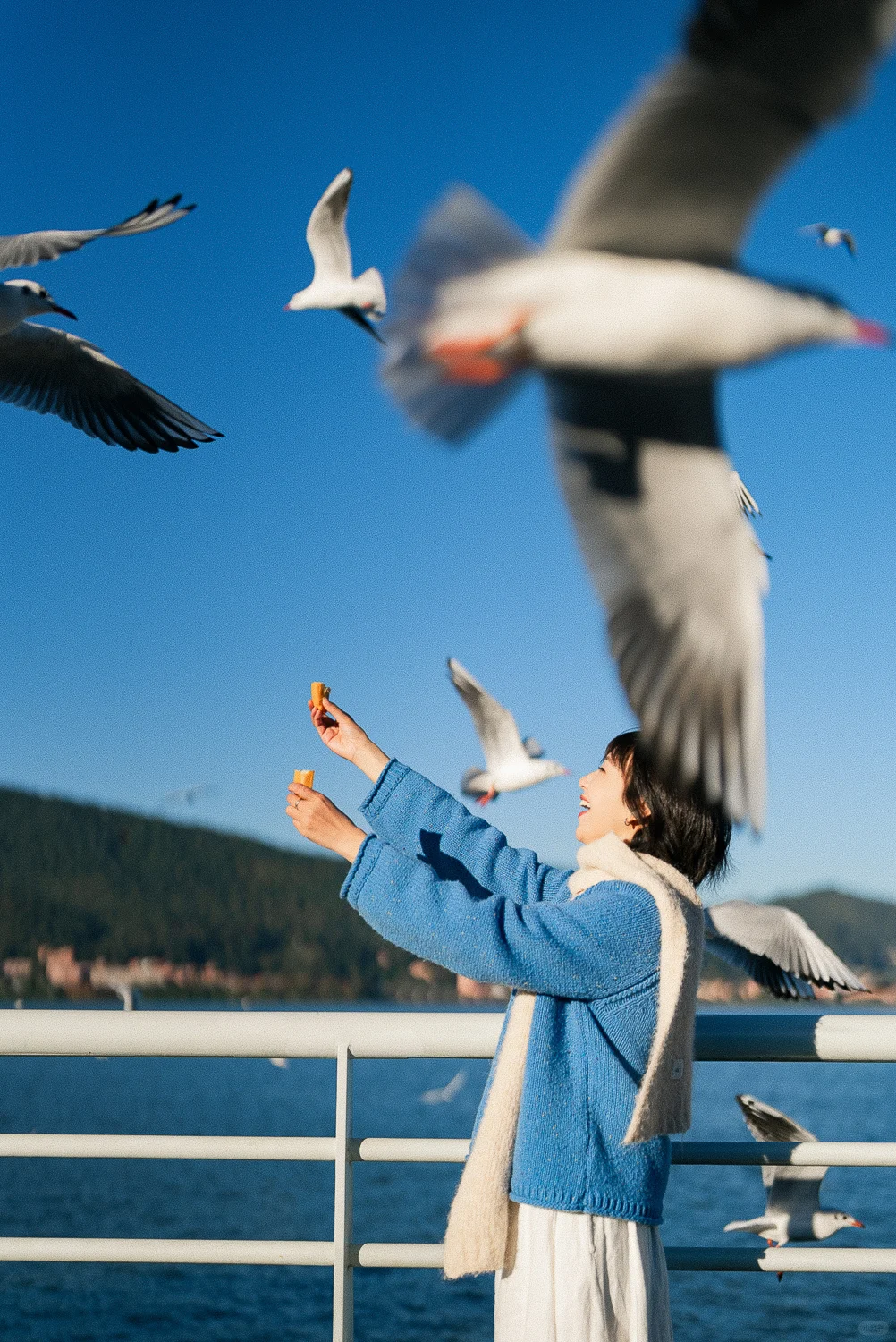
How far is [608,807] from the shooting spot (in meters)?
1.72

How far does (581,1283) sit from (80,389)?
3.63 meters

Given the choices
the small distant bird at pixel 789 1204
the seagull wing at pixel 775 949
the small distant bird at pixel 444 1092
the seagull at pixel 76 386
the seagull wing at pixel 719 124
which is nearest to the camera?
the seagull wing at pixel 719 124

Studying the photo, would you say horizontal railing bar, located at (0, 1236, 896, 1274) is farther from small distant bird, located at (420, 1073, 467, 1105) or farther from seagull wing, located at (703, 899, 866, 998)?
small distant bird, located at (420, 1073, 467, 1105)

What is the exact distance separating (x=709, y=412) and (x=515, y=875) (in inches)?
26.6

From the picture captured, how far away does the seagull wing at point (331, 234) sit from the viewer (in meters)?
3.18

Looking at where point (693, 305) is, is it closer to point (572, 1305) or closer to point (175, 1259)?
point (572, 1305)

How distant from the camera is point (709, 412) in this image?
5.52 ft

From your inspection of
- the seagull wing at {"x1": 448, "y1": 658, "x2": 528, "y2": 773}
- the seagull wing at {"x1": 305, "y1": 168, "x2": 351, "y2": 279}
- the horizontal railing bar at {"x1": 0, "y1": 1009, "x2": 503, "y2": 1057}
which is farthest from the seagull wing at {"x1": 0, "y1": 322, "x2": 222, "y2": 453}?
the horizontal railing bar at {"x1": 0, "y1": 1009, "x2": 503, "y2": 1057}

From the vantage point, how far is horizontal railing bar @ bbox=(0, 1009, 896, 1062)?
1.84 m

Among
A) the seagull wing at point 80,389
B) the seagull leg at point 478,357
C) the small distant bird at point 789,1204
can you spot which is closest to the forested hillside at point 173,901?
the seagull wing at point 80,389

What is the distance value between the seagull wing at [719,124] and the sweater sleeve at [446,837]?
738mm

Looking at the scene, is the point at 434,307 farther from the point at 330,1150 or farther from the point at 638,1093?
the point at 330,1150

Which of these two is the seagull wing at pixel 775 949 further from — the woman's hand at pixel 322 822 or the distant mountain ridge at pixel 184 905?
the distant mountain ridge at pixel 184 905

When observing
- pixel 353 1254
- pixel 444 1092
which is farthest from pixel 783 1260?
pixel 444 1092
